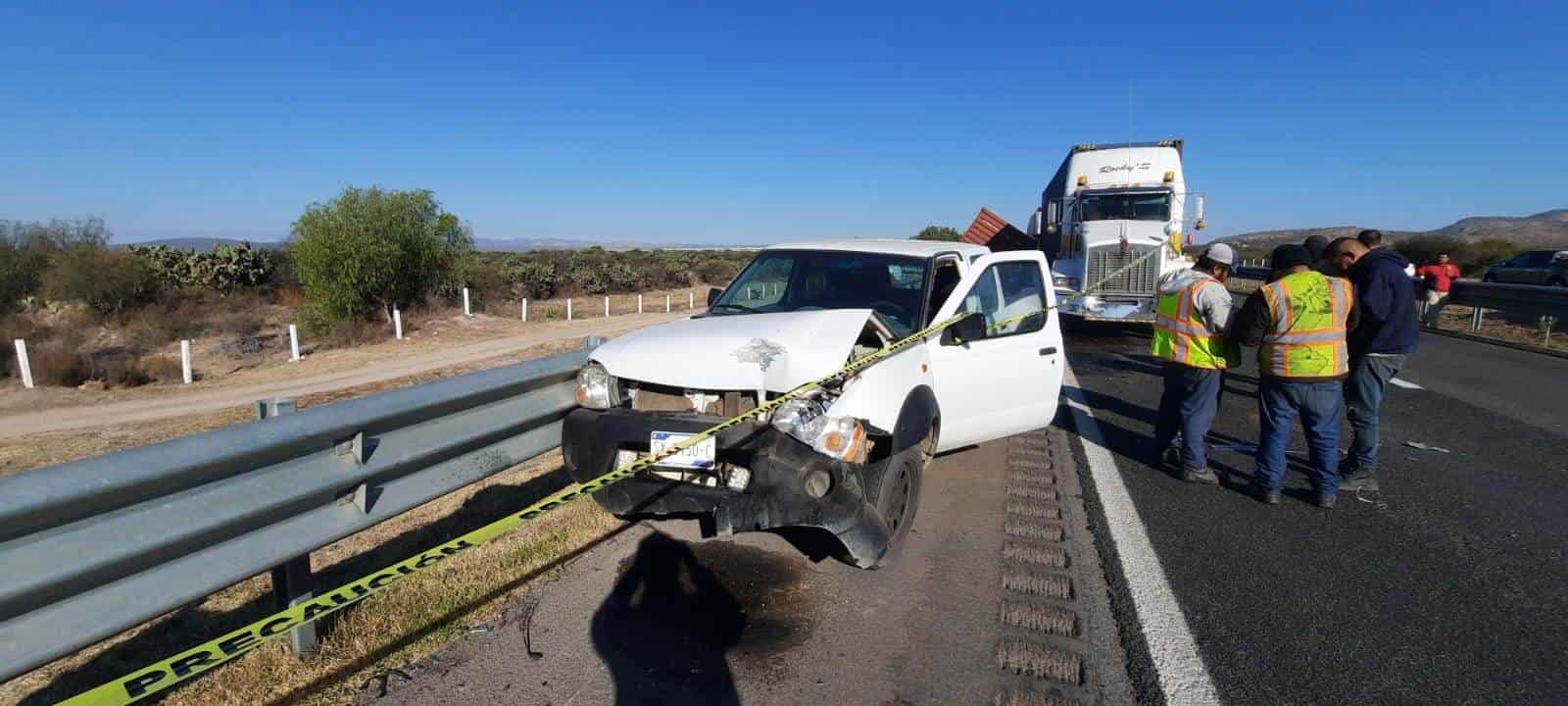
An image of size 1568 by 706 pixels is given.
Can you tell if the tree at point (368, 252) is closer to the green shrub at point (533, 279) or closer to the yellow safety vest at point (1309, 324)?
the green shrub at point (533, 279)

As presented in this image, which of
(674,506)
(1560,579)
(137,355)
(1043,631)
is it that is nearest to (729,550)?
(674,506)

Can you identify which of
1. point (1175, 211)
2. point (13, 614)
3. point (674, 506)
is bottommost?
point (674, 506)

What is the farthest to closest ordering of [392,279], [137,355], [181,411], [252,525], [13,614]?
[392,279]
[137,355]
[181,411]
[252,525]
[13,614]

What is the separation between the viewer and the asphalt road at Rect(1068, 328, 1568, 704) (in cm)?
312

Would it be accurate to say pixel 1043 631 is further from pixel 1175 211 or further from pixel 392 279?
pixel 392 279

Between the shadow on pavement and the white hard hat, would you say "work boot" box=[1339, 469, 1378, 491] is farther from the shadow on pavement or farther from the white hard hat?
the shadow on pavement

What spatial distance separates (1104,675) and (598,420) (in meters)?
2.67

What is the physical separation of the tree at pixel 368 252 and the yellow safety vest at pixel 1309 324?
23262mm

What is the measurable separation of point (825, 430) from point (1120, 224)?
44.9 ft

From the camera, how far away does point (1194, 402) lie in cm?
568

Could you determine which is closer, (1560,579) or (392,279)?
(1560,579)

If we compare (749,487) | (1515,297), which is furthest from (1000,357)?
(1515,297)

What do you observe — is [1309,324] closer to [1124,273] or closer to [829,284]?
[829,284]

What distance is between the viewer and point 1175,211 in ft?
50.8
